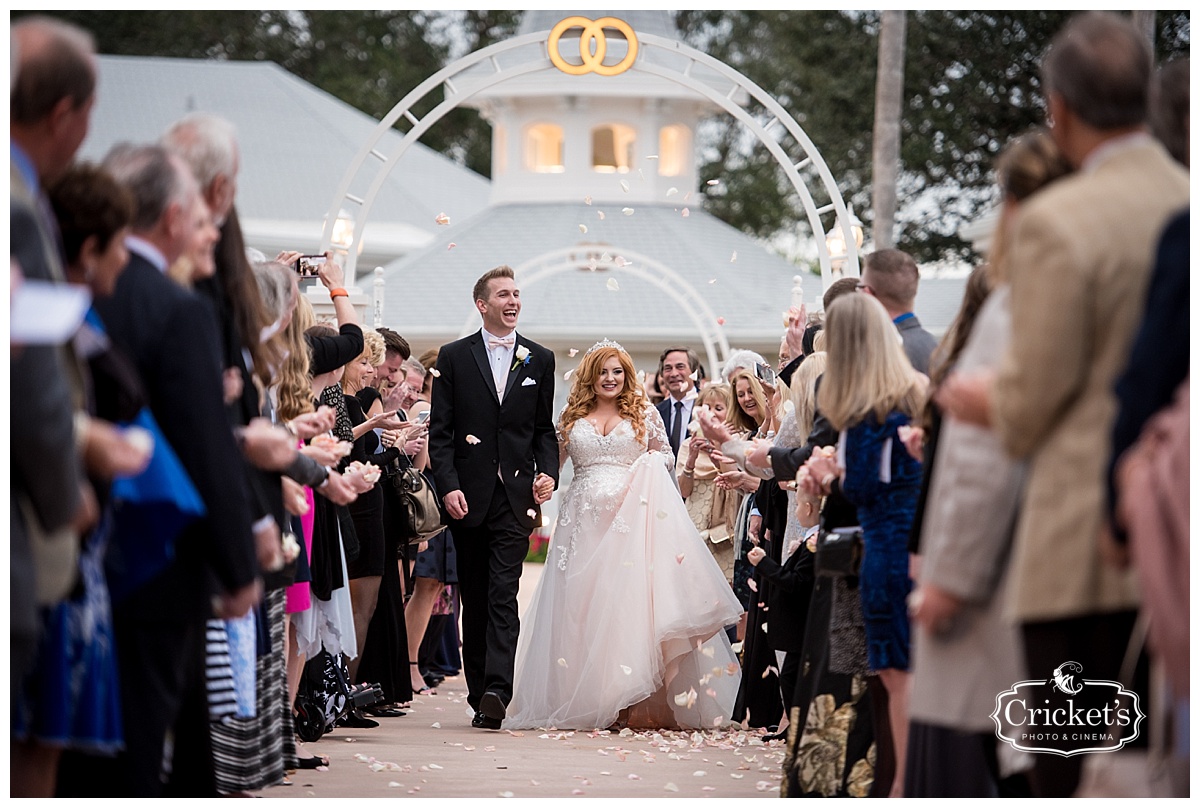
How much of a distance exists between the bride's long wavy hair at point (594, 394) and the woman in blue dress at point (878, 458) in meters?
3.68

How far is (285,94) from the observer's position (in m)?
33.7

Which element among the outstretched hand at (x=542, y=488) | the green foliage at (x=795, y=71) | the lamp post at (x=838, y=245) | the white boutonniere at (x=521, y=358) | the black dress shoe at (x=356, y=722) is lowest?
the black dress shoe at (x=356, y=722)

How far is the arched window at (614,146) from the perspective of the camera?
27141mm

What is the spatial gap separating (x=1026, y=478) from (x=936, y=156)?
84.6ft

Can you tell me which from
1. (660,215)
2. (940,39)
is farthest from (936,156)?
(660,215)

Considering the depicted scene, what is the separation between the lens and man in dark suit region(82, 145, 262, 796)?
3.90 meters

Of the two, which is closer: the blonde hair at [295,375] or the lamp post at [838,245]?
the blonde hair at [295,375]

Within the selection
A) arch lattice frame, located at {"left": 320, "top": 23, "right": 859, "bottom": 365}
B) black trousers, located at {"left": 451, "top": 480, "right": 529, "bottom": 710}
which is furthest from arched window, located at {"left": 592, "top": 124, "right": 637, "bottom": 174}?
black trousers, located at {"left": 451, "top": 480, "right": 529, "bottom": 710}

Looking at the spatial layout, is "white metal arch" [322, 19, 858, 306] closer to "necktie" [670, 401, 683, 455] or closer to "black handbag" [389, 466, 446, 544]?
"necktie" [670, 401, 683, 455]

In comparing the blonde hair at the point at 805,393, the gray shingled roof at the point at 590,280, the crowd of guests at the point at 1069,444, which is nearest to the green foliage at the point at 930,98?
the gray shingled roof at the point at 590,280

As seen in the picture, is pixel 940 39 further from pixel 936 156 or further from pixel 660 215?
pixel 660 215

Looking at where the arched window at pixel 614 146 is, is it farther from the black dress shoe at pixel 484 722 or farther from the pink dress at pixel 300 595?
the pink dress at pixel 300 595

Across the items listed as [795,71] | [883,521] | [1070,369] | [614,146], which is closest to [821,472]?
[883,521]

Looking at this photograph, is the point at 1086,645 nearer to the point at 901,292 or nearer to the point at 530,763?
the point at 901,292
